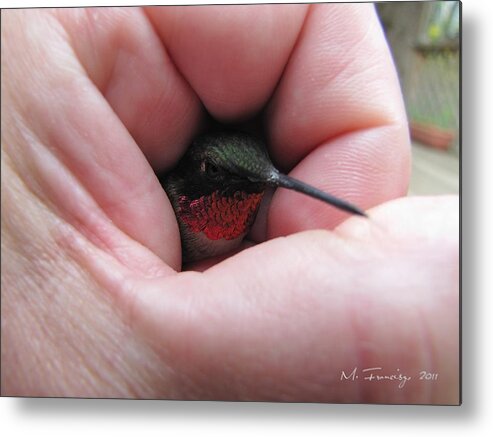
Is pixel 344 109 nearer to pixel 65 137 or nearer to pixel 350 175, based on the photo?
pixel 350 175

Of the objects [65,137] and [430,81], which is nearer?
[65,137]

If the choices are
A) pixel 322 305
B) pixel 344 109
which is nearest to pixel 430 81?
pixel 344 109

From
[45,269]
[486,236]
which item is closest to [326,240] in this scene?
[486,236]

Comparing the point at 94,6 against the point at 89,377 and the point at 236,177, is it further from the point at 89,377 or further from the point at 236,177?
the point at 89,377

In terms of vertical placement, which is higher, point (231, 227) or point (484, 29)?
point (484, 29)
